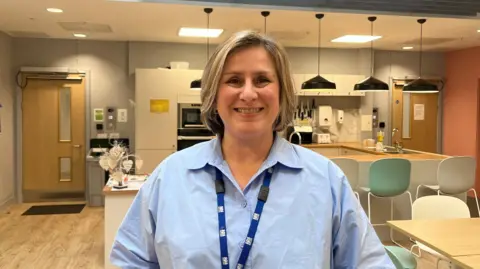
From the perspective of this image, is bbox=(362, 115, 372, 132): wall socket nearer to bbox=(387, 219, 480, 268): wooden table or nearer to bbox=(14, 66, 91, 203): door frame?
bbox=(14, 66, 91, 203): door frame

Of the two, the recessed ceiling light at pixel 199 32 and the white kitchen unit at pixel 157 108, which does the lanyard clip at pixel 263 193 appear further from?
the white kitchen unit at pixel 157 108

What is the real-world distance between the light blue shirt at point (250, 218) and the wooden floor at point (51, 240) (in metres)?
3.45

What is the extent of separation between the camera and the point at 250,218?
1197 millimetres

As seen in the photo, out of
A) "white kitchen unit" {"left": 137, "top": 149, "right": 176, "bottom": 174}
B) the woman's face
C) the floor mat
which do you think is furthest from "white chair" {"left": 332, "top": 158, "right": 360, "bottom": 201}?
the floor mat

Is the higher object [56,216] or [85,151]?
[85,151]

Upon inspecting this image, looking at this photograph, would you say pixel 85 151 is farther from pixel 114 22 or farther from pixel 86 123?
pixel 114 22

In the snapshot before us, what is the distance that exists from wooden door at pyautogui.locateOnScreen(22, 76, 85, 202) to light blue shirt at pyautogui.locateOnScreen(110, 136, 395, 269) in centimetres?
668

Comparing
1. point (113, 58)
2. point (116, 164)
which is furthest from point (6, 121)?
point (116, 164)


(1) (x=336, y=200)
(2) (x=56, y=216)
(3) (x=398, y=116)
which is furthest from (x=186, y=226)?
(3) (x=398, y=116)

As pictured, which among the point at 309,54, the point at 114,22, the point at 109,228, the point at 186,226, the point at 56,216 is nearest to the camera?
the point at 186,226

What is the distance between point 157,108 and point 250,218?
598cm

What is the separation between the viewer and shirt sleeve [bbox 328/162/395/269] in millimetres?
1232

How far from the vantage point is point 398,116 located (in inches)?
337

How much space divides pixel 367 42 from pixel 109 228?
17.7 feet
